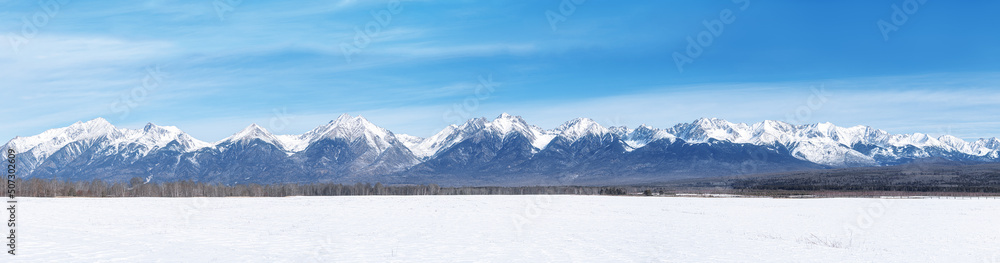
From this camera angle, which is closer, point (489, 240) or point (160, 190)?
point (489, 240)

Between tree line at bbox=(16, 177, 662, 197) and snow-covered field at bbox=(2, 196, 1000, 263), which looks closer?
snow-covered field at bbox=(2, 196, 1000, 263)

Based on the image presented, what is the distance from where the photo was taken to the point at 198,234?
40.0 meters

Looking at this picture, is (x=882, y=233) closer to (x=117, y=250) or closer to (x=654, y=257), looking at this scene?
(x=654, y=257)

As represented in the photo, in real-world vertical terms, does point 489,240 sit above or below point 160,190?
below

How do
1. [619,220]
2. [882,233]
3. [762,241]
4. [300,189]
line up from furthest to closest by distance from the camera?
[300,189], [619,220], [882,233], [762,241]

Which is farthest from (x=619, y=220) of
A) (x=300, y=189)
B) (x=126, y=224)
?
(x=300, y=189)

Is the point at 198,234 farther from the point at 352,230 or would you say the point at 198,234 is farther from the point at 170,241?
Result: the point at 352,230

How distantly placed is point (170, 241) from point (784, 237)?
3390 centimetres

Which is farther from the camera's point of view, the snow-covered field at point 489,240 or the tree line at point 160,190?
the tree line at point 160,190

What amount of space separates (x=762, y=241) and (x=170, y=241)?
102 feet

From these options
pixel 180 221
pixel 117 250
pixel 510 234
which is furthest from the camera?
pixel 180 221

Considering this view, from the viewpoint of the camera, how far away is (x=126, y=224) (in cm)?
4703

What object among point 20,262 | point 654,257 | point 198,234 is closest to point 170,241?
point 198,234

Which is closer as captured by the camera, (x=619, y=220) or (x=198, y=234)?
(x=198, y=234)
